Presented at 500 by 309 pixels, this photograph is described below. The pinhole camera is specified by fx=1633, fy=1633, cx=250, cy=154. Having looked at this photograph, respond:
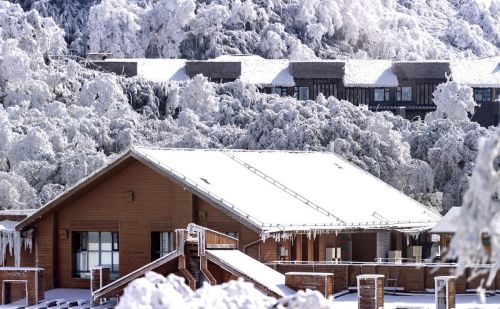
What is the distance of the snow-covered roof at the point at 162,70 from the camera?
11688 cm

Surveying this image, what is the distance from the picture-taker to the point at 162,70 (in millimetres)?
119625

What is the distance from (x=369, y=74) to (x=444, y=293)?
288 feet

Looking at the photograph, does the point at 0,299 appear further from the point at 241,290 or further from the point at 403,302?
the point at 241,290

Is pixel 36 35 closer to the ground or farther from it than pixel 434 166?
farther from it

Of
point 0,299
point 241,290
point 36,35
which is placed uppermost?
point 36,35

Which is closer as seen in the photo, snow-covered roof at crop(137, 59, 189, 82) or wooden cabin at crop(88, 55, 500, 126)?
wooden cabin at crop(88, 55, 500, 126)

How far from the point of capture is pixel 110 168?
3816 cm

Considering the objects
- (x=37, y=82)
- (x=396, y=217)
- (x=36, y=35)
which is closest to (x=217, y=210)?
(x=396, y=217)

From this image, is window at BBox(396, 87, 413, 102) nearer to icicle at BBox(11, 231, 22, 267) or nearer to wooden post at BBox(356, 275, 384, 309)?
icicle at BBox(11, 231, 22, 267)

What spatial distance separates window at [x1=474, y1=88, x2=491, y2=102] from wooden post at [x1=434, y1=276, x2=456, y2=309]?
78.6m

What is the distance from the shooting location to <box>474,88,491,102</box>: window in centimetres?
10768

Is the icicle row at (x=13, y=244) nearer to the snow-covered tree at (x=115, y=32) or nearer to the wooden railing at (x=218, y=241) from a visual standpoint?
the wooden railing at (x=218, y=241)

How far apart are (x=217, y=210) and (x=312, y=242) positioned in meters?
3.24

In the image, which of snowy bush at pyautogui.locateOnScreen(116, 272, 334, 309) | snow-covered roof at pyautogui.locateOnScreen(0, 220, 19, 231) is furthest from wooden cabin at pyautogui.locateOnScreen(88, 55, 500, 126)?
snowy bush at pyautogui.locateOnScreen(116, 272, 334, 309)
